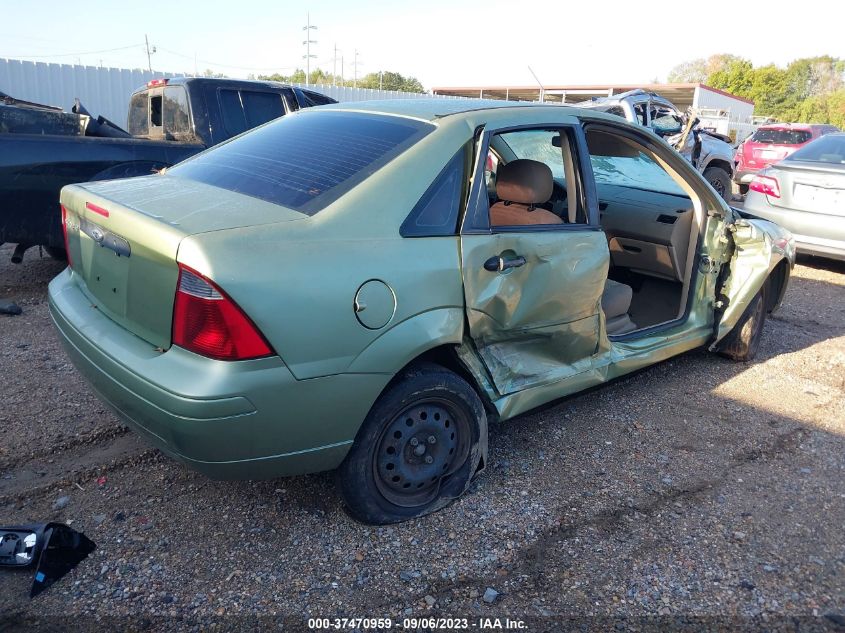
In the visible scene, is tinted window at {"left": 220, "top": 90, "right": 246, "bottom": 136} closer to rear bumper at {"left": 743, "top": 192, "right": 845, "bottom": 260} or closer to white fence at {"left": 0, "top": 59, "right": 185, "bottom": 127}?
rear bumper at {"left": 743, "top": 192, "right": 845, "bottom": 260}

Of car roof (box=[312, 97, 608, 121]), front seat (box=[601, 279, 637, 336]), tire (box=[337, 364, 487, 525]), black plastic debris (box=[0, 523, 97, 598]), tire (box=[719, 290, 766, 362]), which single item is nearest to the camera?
black plastic debris (box=[0, 523, 97, 598])

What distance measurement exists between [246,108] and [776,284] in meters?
4.96

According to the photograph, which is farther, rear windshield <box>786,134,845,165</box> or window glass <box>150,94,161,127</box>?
rear windshield <box>786,134,845,165</box>

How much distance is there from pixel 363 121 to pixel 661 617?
238 cm

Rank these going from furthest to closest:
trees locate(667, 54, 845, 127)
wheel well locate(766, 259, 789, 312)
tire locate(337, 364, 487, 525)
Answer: trees locate(667, 54, 845, 127)
wheel well locate(766, 259, 789, 312)
tire locate(337, 364, 487, 525)

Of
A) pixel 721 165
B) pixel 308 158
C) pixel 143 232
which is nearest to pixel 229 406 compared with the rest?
pixel 143 232

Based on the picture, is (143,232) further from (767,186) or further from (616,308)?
(767,186)

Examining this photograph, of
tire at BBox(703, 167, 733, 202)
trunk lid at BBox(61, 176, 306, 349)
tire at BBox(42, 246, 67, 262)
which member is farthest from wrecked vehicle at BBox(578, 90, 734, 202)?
trunk lid at BBox(61, 176, 306, 349)

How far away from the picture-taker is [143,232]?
7.34ft

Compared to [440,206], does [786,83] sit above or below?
above

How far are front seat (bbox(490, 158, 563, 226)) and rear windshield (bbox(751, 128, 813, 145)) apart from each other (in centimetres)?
1441

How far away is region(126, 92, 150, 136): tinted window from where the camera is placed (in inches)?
268

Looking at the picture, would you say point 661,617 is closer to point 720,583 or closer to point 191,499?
point 720,583

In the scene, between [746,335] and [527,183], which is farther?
[746,335]
